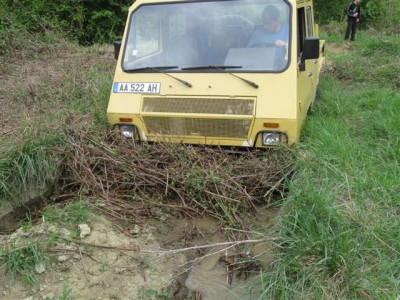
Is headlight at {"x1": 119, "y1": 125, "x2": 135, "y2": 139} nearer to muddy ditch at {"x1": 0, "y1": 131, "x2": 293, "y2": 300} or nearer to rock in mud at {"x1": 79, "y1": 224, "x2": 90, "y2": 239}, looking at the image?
muddy ditch at {"x1": 0, "y1": 131, "x2": 293, "y2": 300}

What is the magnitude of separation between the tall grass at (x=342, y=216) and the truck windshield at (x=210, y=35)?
995mm

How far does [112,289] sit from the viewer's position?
301cm

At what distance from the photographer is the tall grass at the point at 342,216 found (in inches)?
104

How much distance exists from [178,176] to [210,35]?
147 cm

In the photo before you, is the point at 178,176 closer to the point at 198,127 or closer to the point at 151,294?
the point at 198,127

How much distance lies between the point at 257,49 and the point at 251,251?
6.55 feet

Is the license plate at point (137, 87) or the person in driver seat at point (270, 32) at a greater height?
the person in driver seat at point (270, 32)

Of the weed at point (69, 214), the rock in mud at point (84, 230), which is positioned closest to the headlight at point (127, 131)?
the weed at point (69, 214)

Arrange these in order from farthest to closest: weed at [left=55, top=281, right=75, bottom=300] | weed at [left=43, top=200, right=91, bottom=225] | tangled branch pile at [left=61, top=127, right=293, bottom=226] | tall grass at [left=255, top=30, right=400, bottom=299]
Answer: tangled branch pile at [left=61, top=127, right=293, bottom=226], weed at [left=43, top=200, right=91, bottom=225], weed at [left=55, top=281, right=75, bottom=300], tall grass at [left=255, top=30, right=400, bottom=299]

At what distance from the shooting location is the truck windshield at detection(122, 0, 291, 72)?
13.9ft

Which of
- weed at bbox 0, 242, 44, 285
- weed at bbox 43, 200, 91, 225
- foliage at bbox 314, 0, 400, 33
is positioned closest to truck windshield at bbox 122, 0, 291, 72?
weed at bbox 43, 200, 91, 225

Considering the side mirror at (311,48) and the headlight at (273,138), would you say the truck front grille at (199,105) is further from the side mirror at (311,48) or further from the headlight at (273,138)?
the side mirror at (311,48)

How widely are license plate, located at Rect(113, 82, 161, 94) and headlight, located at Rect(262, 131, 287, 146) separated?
3.64ft

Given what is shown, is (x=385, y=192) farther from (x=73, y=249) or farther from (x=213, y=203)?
(x=73, y=249)
